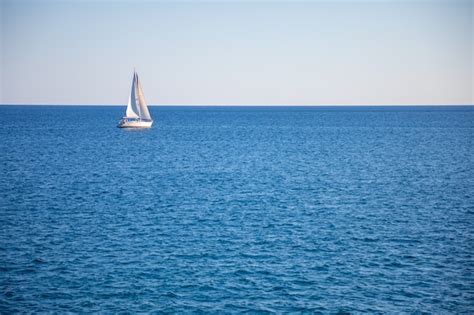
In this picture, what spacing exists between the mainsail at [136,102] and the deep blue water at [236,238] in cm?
5112

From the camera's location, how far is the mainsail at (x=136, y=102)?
118688mm

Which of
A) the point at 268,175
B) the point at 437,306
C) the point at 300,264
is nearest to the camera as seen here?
the point at 437,306

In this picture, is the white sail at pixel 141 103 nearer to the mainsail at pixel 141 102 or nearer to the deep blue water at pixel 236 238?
the mainsail at pixel 141 102

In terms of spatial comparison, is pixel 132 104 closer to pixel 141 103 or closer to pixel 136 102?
pixel 136 102

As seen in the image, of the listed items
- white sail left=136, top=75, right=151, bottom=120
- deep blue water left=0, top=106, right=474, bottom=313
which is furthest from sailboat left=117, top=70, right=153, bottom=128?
deep blue water left=0, top=106, right=474, bottom=313

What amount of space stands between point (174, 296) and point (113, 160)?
55.9m

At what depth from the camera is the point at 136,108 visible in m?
124

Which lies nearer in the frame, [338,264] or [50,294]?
Result: [50,294]

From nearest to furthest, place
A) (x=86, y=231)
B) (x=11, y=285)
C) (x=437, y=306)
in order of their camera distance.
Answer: (x=437, y=306) → (x=11, y=285) → (x=86, y=231)

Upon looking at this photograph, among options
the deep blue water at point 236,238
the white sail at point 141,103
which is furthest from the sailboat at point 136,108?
the deep blue water at point 236,238

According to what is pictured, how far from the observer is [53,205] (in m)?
44.9

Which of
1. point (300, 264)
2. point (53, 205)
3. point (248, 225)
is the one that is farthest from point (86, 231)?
point (300, 264)

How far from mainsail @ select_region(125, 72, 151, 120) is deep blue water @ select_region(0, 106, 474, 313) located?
51.1 metres

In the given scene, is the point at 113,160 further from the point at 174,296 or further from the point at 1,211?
the point at 174,296
